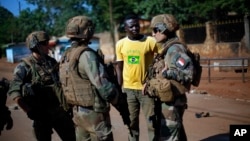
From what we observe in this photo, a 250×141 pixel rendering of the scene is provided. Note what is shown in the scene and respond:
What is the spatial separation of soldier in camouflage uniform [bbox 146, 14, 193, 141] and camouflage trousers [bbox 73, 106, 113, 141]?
702 millimetres

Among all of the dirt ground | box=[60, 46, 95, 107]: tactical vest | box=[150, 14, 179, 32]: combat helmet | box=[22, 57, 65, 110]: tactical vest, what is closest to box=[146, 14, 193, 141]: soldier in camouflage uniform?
box=[150, 14, 179, 32]: combat helmet

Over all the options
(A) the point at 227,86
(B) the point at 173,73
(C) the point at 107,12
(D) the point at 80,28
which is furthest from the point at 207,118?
(C) the point at 107,12

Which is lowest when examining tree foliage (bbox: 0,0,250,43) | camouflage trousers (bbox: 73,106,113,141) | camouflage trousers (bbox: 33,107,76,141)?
camouflage trousers (bbox: 33,107,76,141)

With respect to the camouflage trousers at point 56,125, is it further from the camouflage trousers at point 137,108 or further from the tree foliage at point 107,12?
the tree foliage at point 107,12

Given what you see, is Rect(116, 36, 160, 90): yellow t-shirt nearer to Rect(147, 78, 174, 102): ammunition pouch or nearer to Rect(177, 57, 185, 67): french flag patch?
Rect(147, 78, 174, 102): ammunition pouch

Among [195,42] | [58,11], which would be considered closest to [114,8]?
[195,42]

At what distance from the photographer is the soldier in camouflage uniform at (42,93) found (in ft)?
13.0

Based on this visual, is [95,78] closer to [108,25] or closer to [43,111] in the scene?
[43,111]

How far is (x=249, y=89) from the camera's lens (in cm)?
949

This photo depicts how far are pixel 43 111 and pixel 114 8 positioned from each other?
2346 cm

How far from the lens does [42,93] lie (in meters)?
4.02

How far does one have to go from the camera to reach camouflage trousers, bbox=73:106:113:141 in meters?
3.04

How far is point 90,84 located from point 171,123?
1.00 m

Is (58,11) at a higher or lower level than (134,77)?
higher
